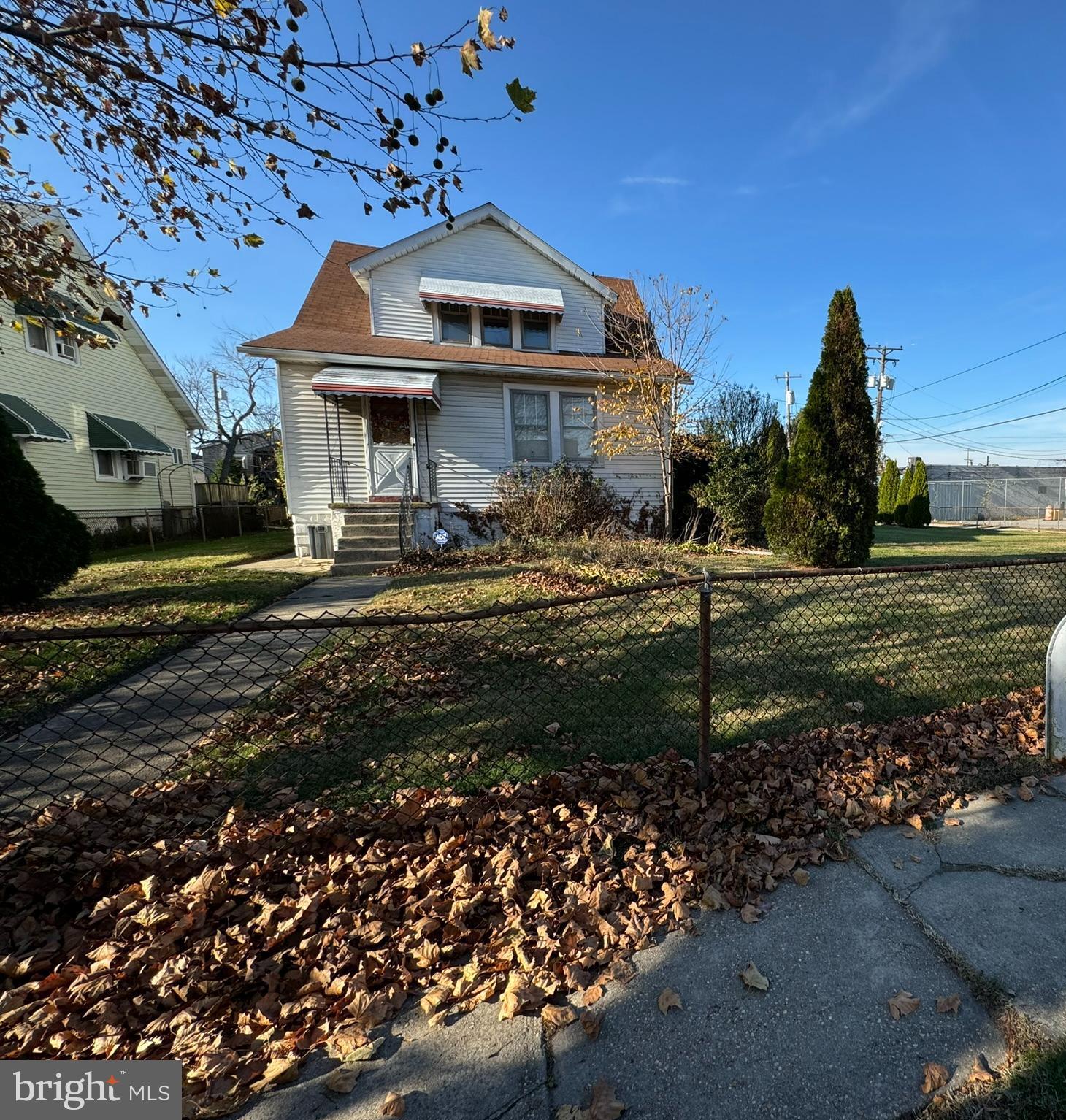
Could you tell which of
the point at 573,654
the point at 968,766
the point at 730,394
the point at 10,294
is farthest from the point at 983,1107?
Result: the point at 730,394

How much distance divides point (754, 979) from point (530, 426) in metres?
11.5

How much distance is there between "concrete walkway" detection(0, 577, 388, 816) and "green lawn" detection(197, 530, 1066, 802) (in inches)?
12.1

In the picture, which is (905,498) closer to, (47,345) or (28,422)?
(28,422)

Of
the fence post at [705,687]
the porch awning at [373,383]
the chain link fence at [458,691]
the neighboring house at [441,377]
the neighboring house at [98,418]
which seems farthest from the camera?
the neighboring house at [98,418]

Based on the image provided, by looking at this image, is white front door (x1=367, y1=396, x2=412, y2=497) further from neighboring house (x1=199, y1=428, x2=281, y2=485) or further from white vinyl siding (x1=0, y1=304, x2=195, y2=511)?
neighboring house (x1=199, y1=428, x2=281, y2=485)

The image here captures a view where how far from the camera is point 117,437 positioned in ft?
50.6

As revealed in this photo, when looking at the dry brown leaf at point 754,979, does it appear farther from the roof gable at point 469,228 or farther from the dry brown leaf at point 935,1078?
the roof gable at point 469,228

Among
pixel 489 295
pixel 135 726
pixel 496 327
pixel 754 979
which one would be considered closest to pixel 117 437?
pixel 496 327

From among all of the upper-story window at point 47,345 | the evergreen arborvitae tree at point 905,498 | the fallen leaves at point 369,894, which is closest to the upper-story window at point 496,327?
the upper-story window at point 47,345

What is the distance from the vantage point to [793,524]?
8.29 m

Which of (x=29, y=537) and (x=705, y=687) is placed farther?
(x=29, y=537)

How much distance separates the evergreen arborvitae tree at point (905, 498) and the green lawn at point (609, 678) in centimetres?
1828

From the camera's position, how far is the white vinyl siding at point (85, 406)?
43.3 feet

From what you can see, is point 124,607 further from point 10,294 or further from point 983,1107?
point 983,1107
